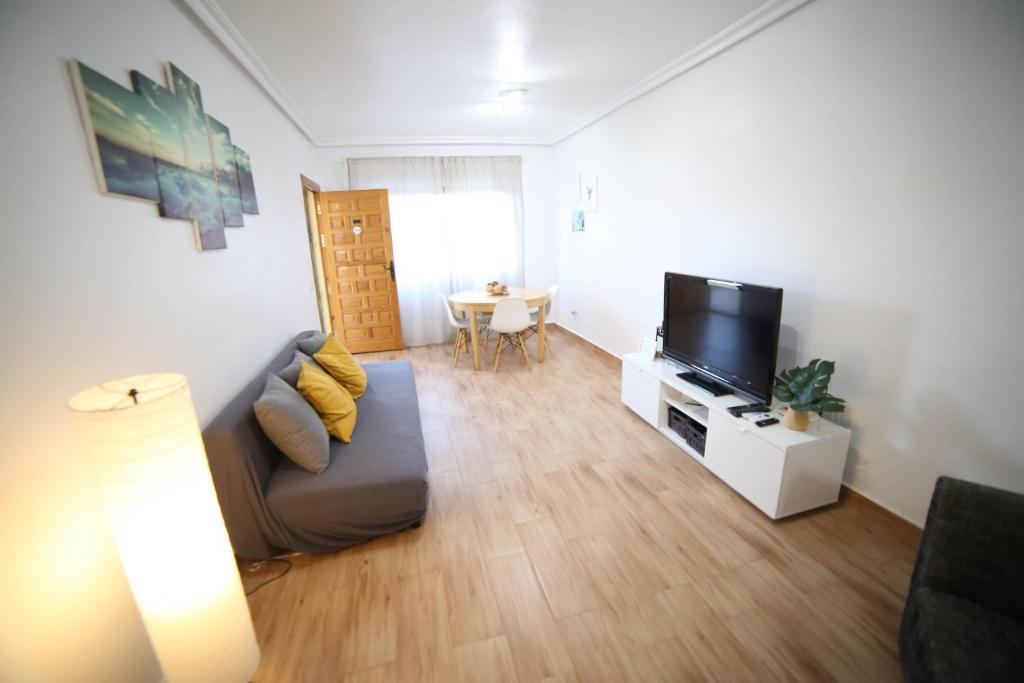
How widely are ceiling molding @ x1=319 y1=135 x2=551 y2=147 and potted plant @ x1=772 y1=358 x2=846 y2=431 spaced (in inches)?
183

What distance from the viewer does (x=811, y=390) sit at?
1.98 m

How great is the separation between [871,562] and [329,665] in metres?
2.30

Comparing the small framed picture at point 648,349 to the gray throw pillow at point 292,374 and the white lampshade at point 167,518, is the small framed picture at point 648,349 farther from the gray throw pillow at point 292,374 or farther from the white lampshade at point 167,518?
the white lampshade at point 167,518

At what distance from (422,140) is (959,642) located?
579cm

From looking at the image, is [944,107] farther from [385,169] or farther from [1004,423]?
[385,169]

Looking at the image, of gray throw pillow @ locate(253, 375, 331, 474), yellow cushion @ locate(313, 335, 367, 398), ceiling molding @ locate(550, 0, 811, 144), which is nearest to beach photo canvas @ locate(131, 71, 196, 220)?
gray throw pillow @ locate(253, 375, 331, 474)

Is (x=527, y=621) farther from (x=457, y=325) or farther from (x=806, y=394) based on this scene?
(x=457, y=325)

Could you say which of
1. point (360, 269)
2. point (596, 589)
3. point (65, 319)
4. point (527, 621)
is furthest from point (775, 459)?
point (360, 269)

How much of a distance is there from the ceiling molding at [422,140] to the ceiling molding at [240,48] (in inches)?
46.8

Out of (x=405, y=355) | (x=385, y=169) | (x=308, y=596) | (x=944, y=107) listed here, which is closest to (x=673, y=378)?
(x=944, y=107)

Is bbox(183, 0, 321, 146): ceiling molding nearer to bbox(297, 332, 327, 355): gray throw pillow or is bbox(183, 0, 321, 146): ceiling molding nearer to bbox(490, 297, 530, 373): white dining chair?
bbox(297, 332, 327, 355): gray throw pillow

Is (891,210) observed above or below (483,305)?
above

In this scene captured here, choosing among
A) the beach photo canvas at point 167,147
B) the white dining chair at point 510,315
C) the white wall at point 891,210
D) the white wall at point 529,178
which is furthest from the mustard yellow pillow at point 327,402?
the white wall at point 529,178

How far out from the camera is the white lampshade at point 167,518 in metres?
1.00
